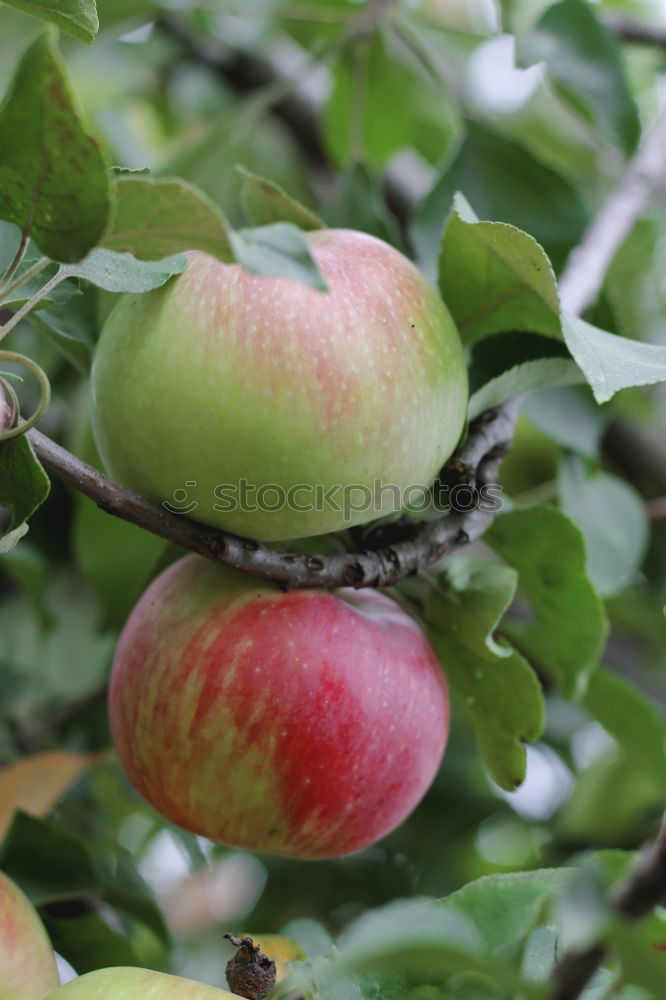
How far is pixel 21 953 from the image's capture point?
48 cm

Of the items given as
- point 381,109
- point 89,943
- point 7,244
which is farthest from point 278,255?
point 381,109

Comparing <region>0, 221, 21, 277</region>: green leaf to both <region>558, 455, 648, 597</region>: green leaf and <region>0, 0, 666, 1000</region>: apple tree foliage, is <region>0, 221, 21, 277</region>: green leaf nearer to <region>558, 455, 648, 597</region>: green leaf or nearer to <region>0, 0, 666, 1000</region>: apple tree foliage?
<region>0, 0, 666, 1000</region>: apple tree foliage

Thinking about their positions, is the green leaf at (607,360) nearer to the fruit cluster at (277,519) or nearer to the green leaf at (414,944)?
A: the fruit cluster at (277,519)

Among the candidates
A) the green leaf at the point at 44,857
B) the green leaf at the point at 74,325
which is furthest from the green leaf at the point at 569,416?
the green leaf at the point at 44,857

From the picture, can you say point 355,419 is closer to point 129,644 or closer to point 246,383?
point 246,383

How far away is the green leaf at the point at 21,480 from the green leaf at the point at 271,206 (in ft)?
0.72

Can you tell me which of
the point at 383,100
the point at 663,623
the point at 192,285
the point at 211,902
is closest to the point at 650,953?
the point at 192,285

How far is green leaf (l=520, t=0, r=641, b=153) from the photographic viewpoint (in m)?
0.86

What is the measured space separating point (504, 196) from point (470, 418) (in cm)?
42

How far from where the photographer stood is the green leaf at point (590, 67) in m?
0.86

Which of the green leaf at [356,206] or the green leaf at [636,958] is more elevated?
the green leaf at [636,958]

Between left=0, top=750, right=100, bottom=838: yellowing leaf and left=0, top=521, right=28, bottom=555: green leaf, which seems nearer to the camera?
left=0, top=521, right=28, bottom=555: green leaf

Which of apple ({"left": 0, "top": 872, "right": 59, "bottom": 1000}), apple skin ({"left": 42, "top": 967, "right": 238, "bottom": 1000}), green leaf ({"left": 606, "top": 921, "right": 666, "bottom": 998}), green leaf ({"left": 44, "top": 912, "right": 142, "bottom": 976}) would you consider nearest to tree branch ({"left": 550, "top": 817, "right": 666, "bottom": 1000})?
green leaf ({"left": 606, "top": 921, "right": 666, "bottom": 998})

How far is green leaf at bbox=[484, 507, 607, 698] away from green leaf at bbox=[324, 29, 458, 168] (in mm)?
599
